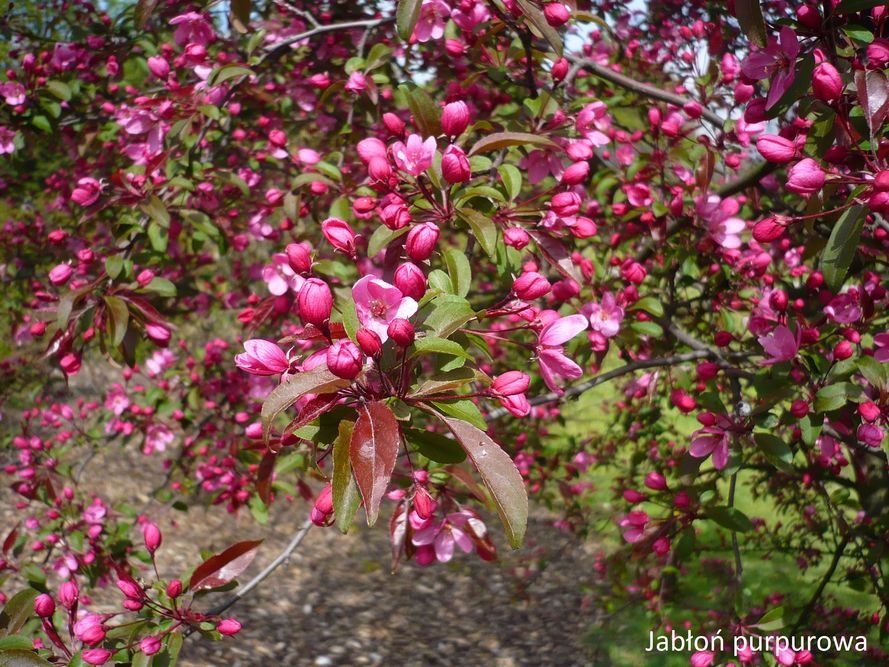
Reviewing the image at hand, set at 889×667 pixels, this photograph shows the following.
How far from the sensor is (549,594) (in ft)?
14.9

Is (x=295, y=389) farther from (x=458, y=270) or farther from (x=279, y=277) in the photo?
(x=279, y=277)

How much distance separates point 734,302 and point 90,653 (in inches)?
79.0

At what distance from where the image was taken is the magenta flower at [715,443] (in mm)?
1446

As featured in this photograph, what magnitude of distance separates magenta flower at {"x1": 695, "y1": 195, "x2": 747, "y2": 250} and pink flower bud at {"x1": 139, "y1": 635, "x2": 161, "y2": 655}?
1547 millimetres

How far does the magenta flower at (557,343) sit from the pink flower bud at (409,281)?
10.7 inches

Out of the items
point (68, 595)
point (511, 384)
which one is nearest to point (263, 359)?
point (511, 384)

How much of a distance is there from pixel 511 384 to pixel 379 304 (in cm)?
21

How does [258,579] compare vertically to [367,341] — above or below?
below

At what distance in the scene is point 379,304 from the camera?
0.94 meters

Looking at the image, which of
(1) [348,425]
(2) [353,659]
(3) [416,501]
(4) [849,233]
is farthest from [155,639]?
(2) [353,659]

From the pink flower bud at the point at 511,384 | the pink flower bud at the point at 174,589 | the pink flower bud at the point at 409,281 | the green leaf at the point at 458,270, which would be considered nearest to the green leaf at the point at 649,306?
the green leaf at the point at 458,270

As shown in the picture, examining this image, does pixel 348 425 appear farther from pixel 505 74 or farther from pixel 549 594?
pixel 549 594

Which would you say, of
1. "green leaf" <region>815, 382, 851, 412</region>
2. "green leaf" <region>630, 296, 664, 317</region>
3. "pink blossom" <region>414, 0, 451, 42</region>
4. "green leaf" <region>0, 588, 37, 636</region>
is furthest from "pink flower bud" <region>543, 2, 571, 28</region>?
"green leaf" <region>0, 588, 37, 636</region>

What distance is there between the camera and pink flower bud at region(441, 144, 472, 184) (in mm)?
1099
